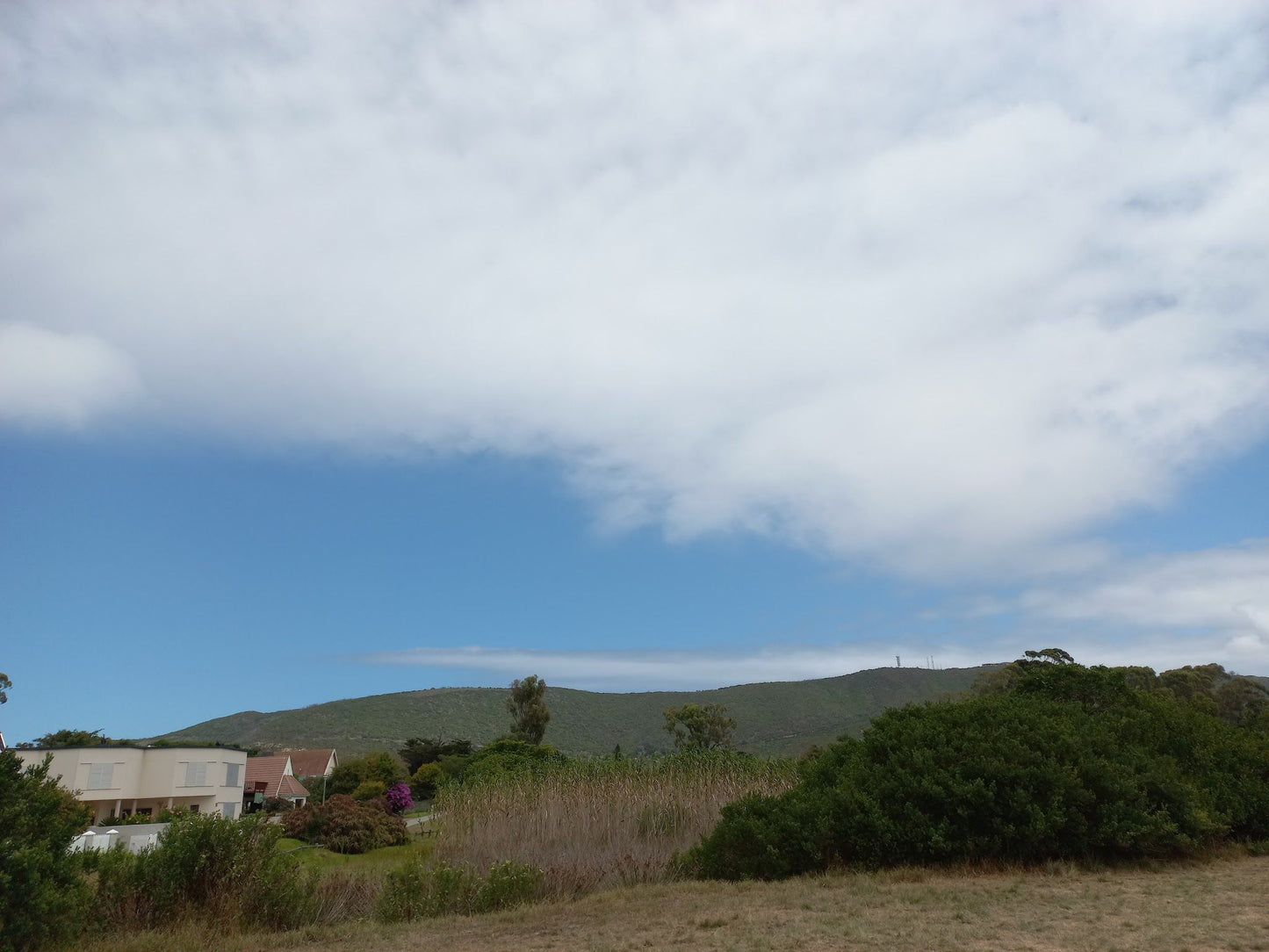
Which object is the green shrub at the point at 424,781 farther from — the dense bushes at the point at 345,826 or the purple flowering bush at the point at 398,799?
the dense bushes at the point at 345,826

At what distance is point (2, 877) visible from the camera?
20.7ft

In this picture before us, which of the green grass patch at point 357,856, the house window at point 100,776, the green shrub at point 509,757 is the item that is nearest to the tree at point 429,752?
the green shrub at point 509,757

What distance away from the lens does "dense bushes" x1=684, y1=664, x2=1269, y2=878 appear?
1065 centimetres

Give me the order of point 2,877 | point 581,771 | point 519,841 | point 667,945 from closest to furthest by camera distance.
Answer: point 2,877
point 667,945
point 519,841
point 581,771

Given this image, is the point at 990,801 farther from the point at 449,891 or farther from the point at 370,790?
the point at 370,790

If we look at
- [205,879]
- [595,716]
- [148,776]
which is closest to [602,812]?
[205,879]

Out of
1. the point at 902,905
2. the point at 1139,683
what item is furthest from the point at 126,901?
the point at 1139,683

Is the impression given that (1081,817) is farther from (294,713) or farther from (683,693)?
(294,713)

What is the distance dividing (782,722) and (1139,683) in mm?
51674

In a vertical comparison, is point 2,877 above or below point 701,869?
above

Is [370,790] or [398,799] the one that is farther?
[370,790]

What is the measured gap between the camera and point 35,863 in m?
6.56

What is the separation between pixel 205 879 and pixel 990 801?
29.9ft

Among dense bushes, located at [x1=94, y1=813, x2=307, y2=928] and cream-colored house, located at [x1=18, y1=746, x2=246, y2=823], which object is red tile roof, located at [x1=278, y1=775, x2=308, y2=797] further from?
dense bushes, located at [x1=94, y1=813, x2=307, y2=928]
